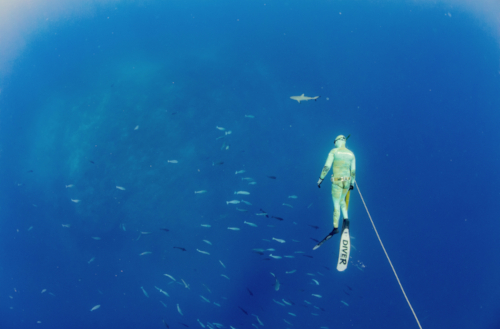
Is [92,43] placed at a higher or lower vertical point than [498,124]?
lower

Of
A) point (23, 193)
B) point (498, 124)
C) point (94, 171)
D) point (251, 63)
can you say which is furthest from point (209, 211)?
point (498, 124)

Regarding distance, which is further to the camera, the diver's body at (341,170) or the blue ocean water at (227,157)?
the blue ocean water at (227,157)

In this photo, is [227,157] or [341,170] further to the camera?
[227,157]

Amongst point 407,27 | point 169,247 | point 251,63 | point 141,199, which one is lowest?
point 169,247

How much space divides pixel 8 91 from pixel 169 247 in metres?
4.49

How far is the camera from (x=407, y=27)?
4.96 metres

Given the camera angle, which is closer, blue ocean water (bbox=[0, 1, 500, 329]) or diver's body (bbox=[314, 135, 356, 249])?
diver's body (bbox=[314, 135, 356, 249])

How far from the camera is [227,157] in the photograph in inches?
193

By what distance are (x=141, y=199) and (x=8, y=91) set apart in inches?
136

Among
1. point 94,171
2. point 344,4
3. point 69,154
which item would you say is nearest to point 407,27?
point 344,4

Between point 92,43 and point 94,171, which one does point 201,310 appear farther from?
point 92,43

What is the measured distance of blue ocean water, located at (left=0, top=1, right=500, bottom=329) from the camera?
4910mm

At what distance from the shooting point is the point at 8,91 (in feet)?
16.7

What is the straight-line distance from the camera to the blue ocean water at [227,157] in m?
4.91
